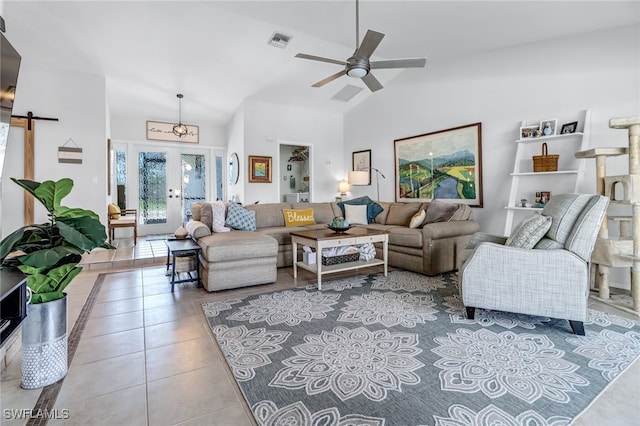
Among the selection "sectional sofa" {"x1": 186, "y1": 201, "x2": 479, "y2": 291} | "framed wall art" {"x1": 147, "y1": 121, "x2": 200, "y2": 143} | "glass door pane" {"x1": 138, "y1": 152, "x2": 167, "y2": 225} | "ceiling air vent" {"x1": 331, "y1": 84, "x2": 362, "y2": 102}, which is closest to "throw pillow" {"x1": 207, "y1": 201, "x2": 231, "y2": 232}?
"sectional sofa" {"x1": 186, "y1": 201, "x2": 479, "y2": 291}

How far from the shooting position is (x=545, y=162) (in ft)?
12.1

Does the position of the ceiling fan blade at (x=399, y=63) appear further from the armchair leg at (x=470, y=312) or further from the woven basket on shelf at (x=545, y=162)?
the armchair leg at (x=470, y=312)

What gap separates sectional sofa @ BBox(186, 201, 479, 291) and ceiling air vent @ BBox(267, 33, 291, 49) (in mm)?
2344

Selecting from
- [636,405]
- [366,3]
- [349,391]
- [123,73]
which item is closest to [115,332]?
[349,391]

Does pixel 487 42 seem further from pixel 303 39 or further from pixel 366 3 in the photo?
pixel 303 39

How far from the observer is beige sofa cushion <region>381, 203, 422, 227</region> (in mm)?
4810

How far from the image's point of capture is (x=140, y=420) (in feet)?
4.54

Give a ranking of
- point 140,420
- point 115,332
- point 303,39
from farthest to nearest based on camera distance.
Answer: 1. point 303,39
2. point 115,332
3. point 140,420

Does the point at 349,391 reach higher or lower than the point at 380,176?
lower

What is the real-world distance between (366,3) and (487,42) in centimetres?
180

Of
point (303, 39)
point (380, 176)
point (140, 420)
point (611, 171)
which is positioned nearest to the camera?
Answer: point (140, 420)

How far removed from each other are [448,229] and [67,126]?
594cm

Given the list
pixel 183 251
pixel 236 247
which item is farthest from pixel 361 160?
pixel 183 251

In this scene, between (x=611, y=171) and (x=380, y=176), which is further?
(x=380, y=176)
